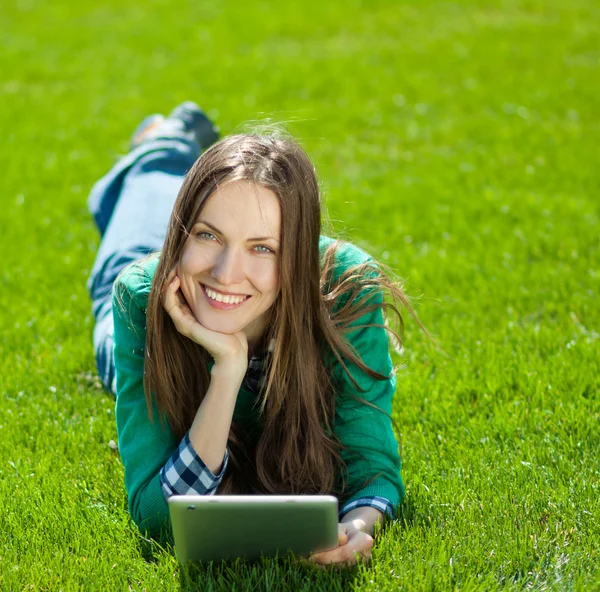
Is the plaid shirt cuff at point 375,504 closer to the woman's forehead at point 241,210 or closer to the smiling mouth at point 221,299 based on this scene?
the smiling mouth at point 221,299

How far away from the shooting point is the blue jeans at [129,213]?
443 cm

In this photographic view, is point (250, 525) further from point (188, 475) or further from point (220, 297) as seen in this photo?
point (220, 297)

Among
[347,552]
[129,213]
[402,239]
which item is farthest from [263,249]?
[402,239]

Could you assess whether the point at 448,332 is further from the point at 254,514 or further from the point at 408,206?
the point at 254,514

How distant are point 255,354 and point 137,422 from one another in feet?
1.60

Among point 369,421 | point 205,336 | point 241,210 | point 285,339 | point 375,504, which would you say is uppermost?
point 241,210

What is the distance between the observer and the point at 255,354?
3.32 m

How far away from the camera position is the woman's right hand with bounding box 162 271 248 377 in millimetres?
2941

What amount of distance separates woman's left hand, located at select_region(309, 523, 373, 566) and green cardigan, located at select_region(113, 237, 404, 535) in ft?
0.87

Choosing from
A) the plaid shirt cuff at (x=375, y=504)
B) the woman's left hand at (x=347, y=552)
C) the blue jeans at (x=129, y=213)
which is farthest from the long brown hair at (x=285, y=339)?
the blue jeans at (x=129, y=213)

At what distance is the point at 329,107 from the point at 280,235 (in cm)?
534

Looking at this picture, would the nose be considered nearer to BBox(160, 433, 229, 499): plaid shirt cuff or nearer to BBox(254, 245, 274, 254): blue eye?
BBox(254, 245, 274, 254): blue eye

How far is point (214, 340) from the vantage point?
2.95m

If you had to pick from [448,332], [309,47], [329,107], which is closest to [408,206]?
[448,332]
